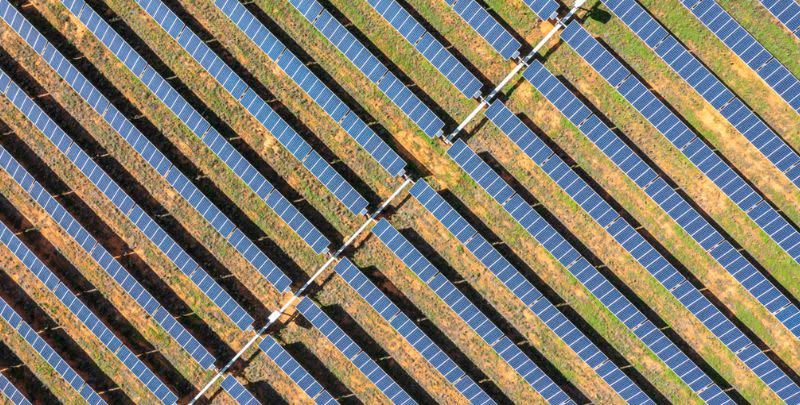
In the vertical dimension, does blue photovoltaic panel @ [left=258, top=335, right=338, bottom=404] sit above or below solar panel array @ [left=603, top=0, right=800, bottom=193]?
below

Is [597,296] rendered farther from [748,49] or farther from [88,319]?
[88,319]

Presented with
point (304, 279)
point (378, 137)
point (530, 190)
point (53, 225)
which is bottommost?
point (53, 225)

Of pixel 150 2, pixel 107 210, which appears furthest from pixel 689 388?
pixel 150 2

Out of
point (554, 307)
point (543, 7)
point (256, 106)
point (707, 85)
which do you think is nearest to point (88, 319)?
point (256, 106)

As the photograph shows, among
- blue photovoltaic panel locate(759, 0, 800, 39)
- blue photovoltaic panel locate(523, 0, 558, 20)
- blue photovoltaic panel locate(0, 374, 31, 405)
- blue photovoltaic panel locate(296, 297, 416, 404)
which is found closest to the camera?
blue photovoltaic panel locate(759, 0, 800, 39)

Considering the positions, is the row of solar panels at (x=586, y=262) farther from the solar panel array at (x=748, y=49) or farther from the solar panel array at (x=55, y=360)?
the solar panel array at (x=55, y=360)

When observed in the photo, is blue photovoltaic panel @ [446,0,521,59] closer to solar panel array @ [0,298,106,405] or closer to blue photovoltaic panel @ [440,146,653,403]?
blue photovoltaic panel @ [440,146,653,403]

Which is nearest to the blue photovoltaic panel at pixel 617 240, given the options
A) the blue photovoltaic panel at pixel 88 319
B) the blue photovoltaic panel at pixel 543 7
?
the blue photovoltaic panel at pixel 543 7

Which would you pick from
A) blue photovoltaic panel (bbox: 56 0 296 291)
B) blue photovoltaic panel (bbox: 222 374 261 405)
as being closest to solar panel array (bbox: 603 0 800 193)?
blue photovoltaic panel (bbox: 56 0 296 291)

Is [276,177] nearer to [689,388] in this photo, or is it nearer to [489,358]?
[489,358]
